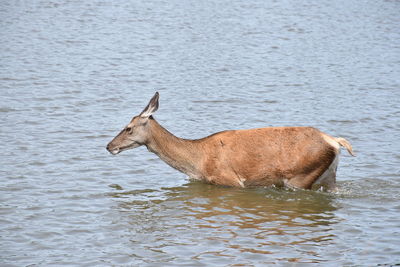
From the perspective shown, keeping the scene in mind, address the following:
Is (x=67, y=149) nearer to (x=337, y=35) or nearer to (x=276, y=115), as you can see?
(x=276, y=115)

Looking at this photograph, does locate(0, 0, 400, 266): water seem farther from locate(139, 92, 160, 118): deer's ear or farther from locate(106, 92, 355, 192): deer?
locate(139, 92, 160, 118): deer's ear

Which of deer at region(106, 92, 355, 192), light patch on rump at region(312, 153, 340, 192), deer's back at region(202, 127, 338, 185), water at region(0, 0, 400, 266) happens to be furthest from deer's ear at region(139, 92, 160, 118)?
light patch on rump at region(312, 153, 340, 192)

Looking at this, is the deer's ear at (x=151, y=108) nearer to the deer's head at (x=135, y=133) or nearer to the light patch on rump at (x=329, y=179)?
the deer's head at (x=135, y=133)

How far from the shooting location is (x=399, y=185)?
37.6 ft

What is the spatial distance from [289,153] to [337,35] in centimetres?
1532

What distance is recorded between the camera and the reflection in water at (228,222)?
351 inches

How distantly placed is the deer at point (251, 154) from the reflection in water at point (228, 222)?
0.22 m

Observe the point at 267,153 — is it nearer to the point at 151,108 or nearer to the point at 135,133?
the point at 151,108

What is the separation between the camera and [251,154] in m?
10.9

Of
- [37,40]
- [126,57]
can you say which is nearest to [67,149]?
[126,57]

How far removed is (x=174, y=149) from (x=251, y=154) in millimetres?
1225

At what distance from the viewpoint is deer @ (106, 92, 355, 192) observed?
10508 millimetres

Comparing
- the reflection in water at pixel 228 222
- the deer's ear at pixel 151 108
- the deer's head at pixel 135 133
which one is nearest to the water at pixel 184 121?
the reflection in water at pixel 228 222

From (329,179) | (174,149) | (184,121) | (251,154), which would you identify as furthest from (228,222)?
(184,121)
